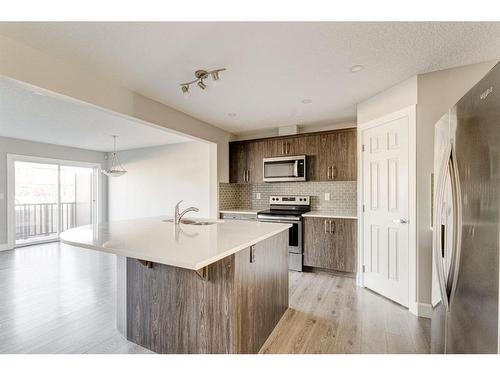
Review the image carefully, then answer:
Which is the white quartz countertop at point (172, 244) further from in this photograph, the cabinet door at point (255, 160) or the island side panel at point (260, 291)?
the cabinet door at point (255, 160)

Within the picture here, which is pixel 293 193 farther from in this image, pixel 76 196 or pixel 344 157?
pixel 76 196

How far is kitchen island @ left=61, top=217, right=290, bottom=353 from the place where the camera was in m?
1.41

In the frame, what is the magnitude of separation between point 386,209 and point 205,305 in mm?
2220

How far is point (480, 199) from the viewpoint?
94cm

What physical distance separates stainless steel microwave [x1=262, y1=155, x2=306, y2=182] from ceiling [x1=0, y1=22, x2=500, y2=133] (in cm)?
125

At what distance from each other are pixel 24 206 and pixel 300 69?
6628mm

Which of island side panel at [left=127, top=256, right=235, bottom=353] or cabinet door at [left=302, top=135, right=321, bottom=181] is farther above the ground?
cabinet door at [left=302, top=135, right=321, bottom=181]

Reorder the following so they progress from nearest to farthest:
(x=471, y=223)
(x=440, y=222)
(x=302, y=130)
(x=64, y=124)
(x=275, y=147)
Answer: (x=471, y=223), (x=440, y=222), (x=64, y=124), (x=275, y=147), (x=302, y=130)

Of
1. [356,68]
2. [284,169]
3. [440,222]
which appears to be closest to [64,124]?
[284,169]

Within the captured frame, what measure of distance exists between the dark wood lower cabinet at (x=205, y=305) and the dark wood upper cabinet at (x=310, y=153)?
210cm

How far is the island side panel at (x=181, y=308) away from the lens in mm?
1483

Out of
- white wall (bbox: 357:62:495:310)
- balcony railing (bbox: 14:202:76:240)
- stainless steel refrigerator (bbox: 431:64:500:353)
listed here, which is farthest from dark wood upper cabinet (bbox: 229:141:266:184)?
balcony railing (bbox: 14:202:76:240)

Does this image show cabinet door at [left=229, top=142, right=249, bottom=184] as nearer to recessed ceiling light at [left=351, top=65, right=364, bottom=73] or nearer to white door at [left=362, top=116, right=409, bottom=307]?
white door at [left=362, top=116, right=409, bottom=307]

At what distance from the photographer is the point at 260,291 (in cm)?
181
